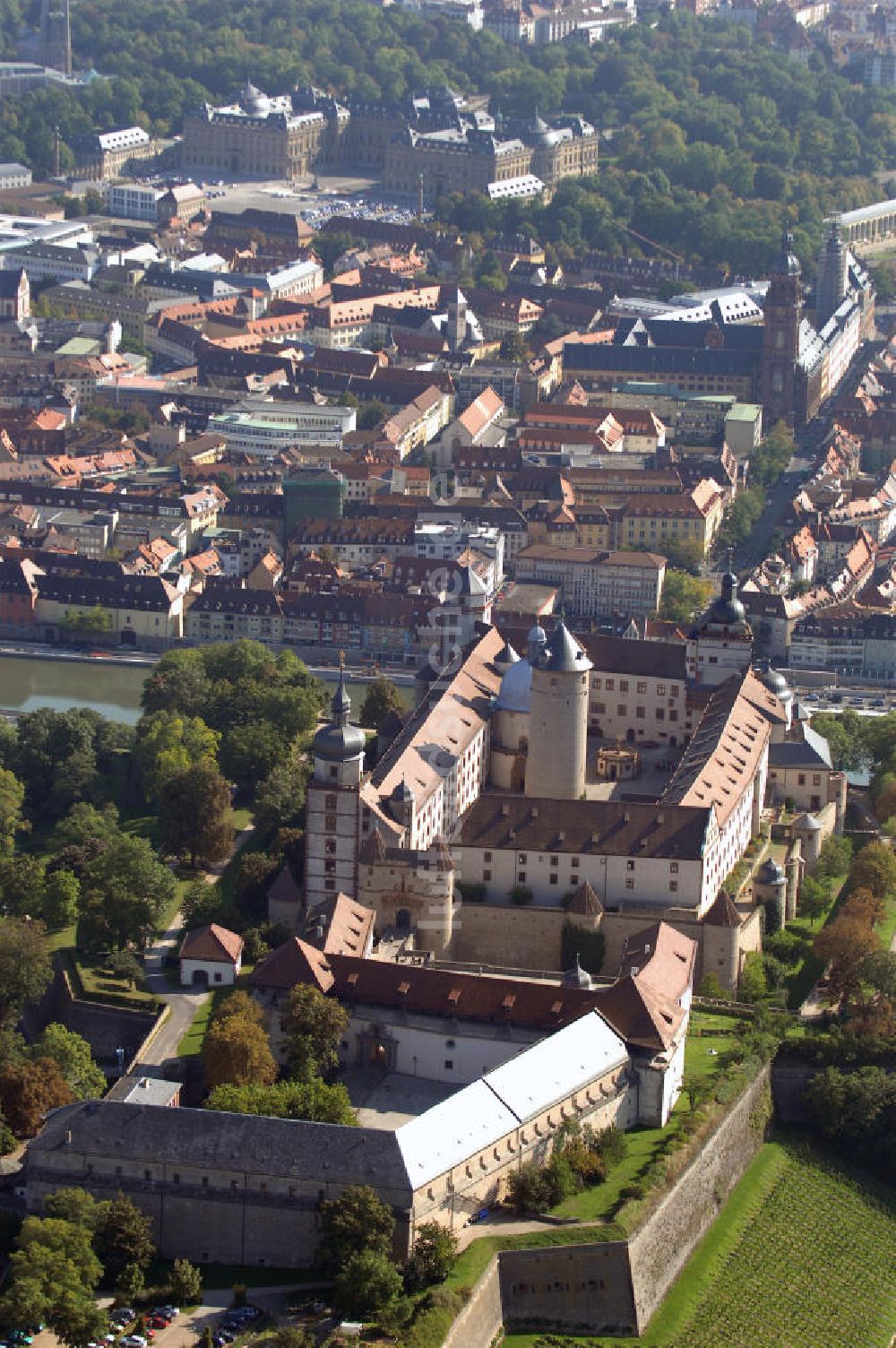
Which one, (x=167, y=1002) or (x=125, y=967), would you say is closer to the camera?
(x=167, y=1002)

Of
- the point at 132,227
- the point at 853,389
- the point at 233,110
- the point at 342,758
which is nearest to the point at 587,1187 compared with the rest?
the point at 342,758

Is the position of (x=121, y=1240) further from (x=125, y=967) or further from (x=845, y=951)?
(x=845, y=951)

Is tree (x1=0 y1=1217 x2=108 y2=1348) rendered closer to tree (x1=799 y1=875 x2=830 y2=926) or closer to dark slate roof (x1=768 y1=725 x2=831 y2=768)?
tree (x1=799 y1=875 x2=830 y2=926)

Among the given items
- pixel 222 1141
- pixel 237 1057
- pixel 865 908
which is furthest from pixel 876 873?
pixel 222 1141

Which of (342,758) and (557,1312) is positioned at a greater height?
(342,758)

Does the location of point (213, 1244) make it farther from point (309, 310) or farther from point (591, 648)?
point (309, 310)
